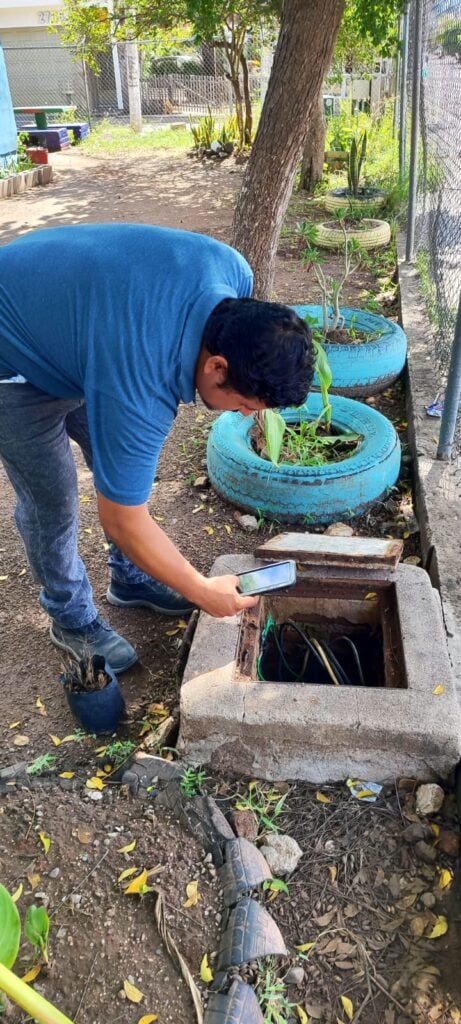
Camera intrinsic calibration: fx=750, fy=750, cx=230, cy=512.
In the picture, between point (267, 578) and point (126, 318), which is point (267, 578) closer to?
point (267, 578)

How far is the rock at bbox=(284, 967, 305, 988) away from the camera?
154cm

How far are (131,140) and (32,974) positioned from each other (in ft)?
55.8

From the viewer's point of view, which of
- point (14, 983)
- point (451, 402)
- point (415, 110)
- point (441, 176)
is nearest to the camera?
point (14, 983)

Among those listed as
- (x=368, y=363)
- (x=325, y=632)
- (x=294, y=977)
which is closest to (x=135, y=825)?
(x=294, y=977)

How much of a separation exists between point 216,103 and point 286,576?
64.7ft

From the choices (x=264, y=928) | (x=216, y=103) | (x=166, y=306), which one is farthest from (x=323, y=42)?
(x=216, y=103)

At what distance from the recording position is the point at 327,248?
284 inches

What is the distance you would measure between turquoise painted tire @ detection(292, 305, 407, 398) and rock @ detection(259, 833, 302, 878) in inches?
103

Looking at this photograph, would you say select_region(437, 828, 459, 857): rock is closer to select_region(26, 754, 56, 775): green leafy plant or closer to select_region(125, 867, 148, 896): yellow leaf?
select_region(125, 867, 148, 896): yellow leaf

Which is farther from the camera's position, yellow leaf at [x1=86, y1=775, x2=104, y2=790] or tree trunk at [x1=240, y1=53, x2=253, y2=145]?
tree trunk at [x1=240, y1=53, x2=253, y2=145]

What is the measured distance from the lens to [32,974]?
4.88 feet

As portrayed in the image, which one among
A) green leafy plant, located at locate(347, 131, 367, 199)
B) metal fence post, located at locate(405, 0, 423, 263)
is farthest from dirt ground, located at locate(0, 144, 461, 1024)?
green leafy plant, located at locate(347, 131, 367, 199)

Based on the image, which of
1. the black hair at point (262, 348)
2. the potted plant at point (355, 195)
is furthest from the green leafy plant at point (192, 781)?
the potted plant at point (355, 195)

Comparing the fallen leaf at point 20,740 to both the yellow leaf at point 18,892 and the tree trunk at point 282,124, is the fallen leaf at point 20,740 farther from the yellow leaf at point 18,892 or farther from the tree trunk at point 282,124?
the tree trunk at point 282,124
